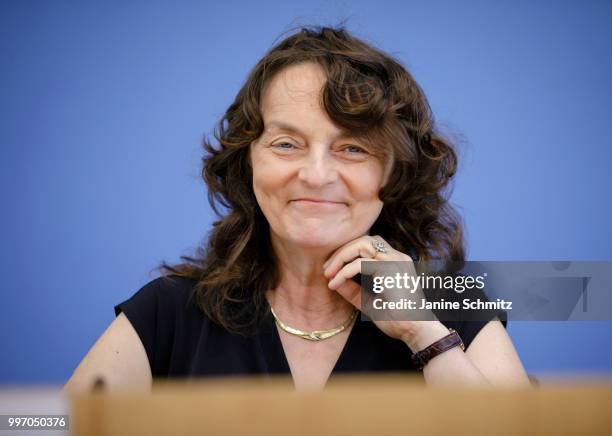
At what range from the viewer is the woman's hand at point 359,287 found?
4.66 ft

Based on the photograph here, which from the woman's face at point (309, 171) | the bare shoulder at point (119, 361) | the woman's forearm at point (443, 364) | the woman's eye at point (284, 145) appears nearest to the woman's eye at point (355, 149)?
the woman's face at point (309, 171)

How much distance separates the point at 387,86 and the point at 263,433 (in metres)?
1.16

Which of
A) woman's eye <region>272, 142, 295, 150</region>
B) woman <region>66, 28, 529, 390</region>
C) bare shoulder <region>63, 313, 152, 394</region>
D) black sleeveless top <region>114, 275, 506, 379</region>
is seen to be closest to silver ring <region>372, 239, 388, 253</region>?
woman <region>66, 28, 529, 390</region>

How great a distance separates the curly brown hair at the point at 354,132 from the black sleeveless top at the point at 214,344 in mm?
36

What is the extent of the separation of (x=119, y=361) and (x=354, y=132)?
28.5 inches

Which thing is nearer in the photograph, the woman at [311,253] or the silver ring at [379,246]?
the woman at [311,253]

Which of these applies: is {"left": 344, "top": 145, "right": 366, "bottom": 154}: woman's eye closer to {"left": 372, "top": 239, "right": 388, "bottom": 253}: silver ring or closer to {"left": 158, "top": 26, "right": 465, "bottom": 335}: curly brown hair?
{"left": 158, "top": 26, "right": 465, "bottom": 335}: curly brown hair

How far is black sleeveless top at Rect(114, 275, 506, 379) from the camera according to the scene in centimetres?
147

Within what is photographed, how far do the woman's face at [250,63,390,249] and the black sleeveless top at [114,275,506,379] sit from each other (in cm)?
25

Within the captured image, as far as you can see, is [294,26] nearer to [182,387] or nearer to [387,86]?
[387,86]

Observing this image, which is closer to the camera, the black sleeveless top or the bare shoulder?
→ the bare shoulder

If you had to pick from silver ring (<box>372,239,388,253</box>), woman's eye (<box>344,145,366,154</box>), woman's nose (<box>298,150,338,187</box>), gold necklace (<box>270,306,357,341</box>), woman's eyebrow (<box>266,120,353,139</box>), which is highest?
woman's eyebrow (<box>266,120,353,139</box>)

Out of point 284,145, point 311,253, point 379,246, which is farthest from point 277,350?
point 284,145

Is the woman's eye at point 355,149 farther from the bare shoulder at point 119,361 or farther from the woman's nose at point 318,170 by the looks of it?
the bare shoulder at point 119,361
